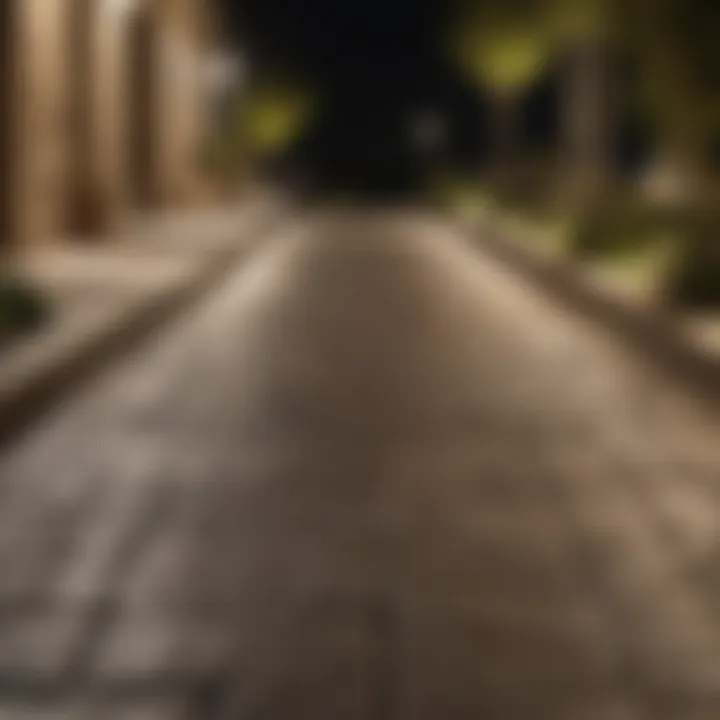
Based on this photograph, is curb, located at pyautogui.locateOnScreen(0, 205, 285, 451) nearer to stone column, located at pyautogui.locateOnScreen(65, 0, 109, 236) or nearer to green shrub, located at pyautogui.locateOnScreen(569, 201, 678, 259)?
green shrub, located at pyautogui.locateOnScreen(569, 201, 678, 259)

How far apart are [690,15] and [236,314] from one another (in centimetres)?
660

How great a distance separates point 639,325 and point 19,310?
4.92 meters

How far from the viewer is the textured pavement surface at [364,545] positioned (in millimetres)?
4695

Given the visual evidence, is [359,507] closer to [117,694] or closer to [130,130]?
[117,694]

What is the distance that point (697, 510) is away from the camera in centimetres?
706

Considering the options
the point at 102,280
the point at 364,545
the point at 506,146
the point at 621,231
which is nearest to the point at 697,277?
the point at 102,280

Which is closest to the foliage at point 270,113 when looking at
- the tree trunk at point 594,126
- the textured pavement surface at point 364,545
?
the tree trunk at point 594,126

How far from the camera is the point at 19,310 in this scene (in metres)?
12.4

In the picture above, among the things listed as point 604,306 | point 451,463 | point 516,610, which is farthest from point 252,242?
point 516,610

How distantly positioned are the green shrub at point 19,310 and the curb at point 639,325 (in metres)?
4.47

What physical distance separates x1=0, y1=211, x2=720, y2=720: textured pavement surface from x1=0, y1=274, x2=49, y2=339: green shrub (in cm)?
77

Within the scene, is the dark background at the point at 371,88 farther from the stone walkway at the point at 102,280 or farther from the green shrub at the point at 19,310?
the green shrub at the point at 19,310

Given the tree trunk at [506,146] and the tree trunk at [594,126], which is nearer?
the tree trunk at [594,126]

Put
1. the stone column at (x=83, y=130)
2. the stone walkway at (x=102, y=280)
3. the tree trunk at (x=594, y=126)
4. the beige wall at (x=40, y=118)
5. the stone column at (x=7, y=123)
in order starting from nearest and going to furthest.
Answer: the stone walkway at (x=102, y=280), the stone column at (x=7, y=123), the beige wall at (x=40, y=118), the stone column at (x=83, y=130), the tree trunk at (x=594, y=126)
